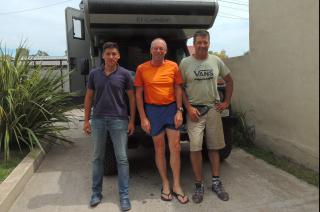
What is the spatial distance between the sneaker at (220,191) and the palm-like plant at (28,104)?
2.81 meters

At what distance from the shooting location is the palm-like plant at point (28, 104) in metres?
5.84

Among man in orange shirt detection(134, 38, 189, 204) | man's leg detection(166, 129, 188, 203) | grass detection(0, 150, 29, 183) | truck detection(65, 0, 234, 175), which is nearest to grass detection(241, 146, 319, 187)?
truck detection(65, 0, 234, 175)

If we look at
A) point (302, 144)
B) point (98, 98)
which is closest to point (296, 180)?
point (302, 144)

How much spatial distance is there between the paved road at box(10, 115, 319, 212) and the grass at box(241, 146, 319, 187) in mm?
96

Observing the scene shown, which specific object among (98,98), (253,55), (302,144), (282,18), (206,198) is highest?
(282,18)

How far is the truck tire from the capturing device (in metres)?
4.79

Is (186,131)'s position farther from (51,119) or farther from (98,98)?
(51,119)

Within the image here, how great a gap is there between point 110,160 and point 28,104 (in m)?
2.02

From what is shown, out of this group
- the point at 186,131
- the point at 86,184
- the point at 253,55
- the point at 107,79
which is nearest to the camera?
the point at 107,79

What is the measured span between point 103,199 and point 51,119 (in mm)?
2681

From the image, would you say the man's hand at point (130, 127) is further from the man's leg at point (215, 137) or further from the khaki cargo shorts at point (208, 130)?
the man's leg at point (215, 137)

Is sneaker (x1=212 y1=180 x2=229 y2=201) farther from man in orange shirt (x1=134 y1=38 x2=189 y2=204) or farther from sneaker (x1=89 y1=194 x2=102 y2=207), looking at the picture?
sneaker (x1=89 y1=194 x2=102 y2=207)

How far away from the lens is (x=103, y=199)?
4289 mm

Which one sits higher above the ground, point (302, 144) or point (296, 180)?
point (302, 144)
